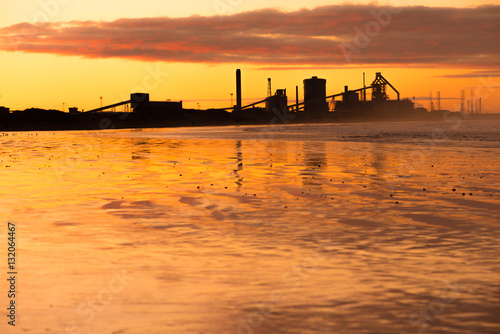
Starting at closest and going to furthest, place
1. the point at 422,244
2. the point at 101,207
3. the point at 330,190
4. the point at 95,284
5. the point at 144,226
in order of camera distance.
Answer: the point at 95,284 < the point at 422,244 < the point at 144,226 < the point at 101,207 < the point at 330,190

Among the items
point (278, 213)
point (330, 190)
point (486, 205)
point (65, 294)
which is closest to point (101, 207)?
point (278, 213)

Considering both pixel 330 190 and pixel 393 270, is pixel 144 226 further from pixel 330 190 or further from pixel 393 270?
pixel 330 190

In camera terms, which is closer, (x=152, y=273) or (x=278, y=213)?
(x=152, y=273)

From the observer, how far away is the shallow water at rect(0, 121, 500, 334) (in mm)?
7855

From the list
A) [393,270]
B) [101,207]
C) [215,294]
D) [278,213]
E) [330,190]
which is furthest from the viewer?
[330,190]

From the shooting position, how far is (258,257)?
11.3 meters

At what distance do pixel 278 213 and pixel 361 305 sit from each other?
832 centimetres

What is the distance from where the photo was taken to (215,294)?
8883mm

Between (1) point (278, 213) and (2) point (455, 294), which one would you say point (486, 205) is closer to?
(1) point (278, 213)

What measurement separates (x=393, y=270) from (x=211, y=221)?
6.26m

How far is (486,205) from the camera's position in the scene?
17.2 m

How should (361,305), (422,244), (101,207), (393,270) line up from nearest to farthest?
(361,305) → (393,270) → (422,244) → (101,207)

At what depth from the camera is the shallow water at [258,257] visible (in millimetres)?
7855

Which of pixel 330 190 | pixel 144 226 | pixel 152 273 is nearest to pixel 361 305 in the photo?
pixel 152 273
